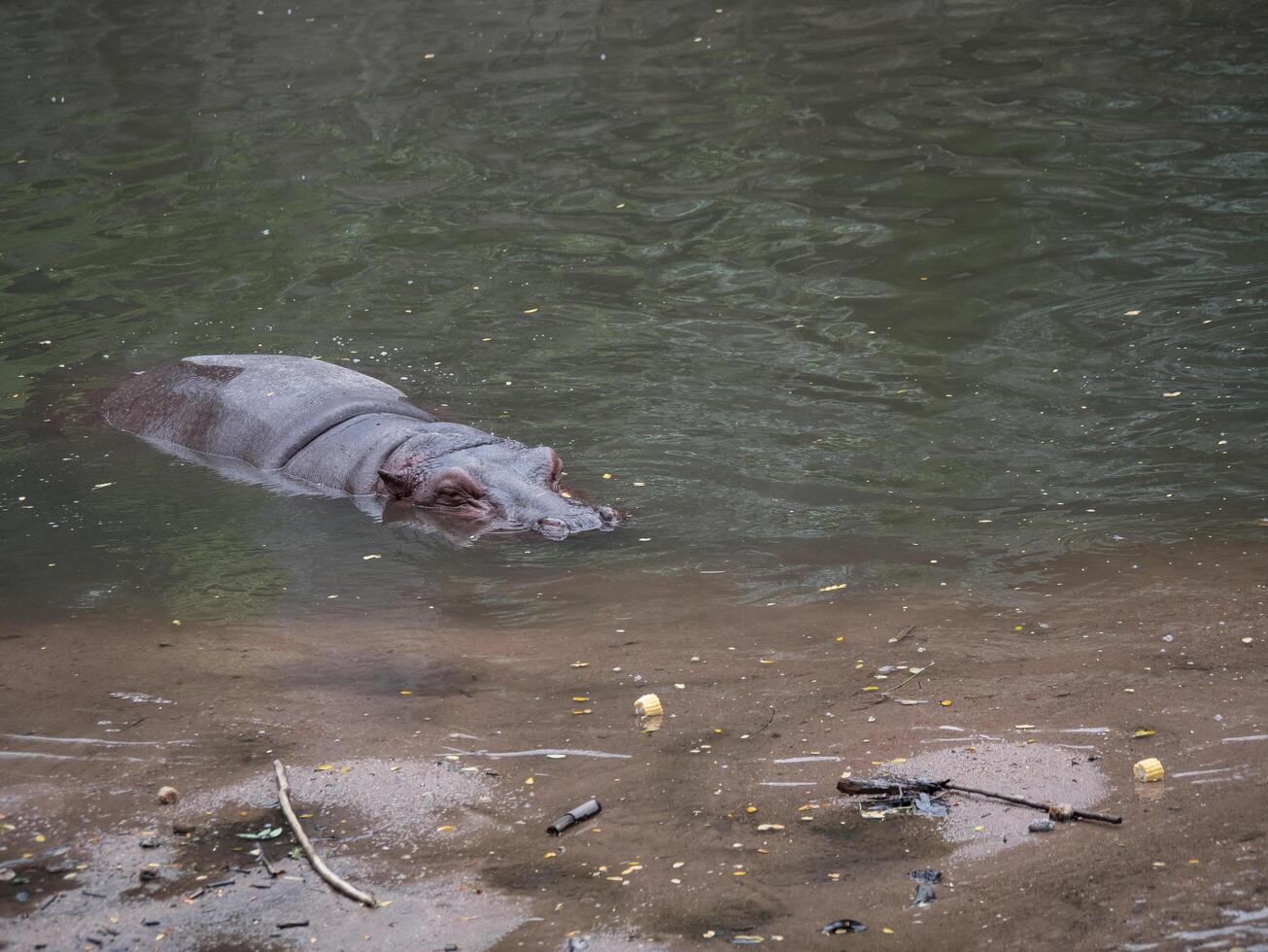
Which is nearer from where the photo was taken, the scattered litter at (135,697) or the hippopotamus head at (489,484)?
the scattered litter at (135,697)

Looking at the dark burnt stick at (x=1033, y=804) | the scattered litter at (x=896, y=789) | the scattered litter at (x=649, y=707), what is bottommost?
the scattered litter at (x=649, y=707)

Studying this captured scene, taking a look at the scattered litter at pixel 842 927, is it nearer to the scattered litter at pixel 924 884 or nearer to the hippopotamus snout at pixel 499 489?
the scattered litter at pixel 924 884

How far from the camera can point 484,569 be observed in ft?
21.9

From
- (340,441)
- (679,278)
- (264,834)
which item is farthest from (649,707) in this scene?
(679,278)

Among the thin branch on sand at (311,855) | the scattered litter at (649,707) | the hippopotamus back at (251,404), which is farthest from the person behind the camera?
the hippopotamus back at (251,404)

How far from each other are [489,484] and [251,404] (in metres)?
1.99

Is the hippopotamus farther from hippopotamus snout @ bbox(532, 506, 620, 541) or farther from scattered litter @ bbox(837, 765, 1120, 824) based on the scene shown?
scattered litter @ bbox(837, 765, 1120, 824)

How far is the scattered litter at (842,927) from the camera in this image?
11.2 ft

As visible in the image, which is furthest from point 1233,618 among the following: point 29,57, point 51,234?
point 29,57

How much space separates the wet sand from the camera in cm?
353

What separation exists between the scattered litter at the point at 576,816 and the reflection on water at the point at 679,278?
6.78 ft

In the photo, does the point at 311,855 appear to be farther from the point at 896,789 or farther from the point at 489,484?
the point at 489,484

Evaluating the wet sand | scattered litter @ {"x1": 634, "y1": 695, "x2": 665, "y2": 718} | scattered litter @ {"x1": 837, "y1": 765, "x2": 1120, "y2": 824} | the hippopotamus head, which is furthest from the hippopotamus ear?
scattered litter @ {"x1": 837, "y1": 765, "x2": 1120, "y2": 824}

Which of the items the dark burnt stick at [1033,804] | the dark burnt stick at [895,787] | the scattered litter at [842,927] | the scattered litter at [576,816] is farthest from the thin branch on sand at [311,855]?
the dark burnt stick at [1033,804]
